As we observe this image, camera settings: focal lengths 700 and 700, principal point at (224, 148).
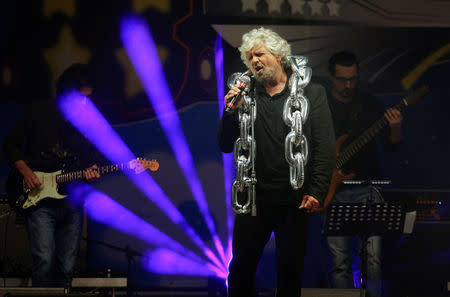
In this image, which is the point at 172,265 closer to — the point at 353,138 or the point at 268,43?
the point at 353,138

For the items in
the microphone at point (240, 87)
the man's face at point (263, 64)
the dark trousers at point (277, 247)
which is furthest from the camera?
the man's face at point (263, 64)

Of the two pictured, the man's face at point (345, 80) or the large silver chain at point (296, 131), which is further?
the man's face at point (345, 80)

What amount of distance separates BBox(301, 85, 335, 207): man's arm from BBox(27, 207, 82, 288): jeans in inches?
116

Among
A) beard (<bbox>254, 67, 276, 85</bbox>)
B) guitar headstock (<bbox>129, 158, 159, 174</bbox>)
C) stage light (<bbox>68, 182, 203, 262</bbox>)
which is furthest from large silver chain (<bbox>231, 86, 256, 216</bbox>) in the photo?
stage light (<bbox>68, 182, 203, 262</bbox>)

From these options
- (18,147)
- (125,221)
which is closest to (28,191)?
(18,147)

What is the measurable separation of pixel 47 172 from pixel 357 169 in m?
2.83

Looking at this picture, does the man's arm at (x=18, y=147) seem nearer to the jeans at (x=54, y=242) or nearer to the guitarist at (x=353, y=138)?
the jeans at (x=54, y=242)

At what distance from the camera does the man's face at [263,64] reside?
3.86m

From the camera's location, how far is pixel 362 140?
664cm

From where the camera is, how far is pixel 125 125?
7.11m

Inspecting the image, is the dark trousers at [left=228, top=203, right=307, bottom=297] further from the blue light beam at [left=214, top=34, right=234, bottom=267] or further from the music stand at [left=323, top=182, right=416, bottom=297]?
the blue light beam at [left=214, top=34, right=234, bottom=267]

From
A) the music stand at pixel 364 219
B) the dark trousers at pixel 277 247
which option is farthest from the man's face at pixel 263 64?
the music stand at pixel 364 219

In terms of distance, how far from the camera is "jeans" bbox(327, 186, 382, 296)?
6.39 m

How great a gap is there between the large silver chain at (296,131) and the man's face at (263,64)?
0.43 feet
